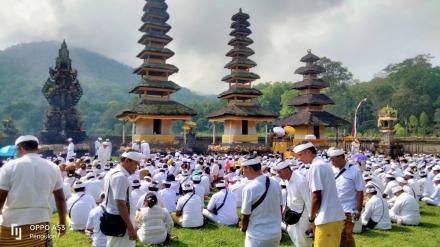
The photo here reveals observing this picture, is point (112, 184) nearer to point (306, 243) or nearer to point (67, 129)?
point (306, 243)

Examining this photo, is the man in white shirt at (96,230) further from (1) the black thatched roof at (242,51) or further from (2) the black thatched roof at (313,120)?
(1) the black thatched roof at (242,51)

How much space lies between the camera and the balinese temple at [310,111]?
38.0 metres

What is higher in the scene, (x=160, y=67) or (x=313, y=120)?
(x=160, y=67)

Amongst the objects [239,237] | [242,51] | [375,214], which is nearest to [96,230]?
[239,237]

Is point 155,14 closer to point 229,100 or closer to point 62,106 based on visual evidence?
point 229,100

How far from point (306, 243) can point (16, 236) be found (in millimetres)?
4131

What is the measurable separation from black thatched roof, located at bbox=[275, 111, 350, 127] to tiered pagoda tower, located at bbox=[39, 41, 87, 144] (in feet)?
68.8

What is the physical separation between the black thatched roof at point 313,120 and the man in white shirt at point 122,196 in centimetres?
3334

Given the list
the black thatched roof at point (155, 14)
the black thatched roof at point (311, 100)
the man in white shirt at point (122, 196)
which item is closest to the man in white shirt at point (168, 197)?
the man in white shirt at point (122, 196)

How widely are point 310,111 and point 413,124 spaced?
83.4 ft

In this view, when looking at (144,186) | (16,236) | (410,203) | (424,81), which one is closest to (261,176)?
(16,236)

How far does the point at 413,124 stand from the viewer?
187ft

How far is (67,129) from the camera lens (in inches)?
1486

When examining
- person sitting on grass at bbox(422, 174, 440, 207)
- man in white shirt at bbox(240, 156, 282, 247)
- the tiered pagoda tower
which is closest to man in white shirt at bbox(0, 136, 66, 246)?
man in white shirt at bbox(240, 156, 282, 247)
